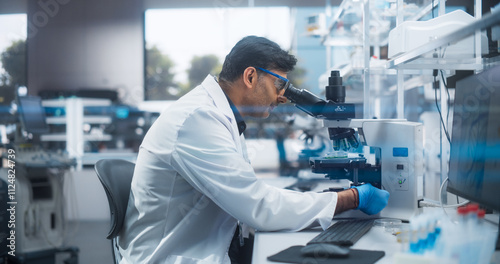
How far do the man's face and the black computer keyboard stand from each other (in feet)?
1.55

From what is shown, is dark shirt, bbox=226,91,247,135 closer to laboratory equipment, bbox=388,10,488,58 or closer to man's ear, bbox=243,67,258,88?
man's ear, bbox=243,67,258,88

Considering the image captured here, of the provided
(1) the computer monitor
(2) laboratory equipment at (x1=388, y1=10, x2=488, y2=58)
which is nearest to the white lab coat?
(1) the computer monitor

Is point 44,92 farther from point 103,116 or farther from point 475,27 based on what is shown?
point 475,27

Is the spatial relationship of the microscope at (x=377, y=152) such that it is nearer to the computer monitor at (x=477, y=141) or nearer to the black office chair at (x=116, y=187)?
the computer monitor at (x=477, y=141)

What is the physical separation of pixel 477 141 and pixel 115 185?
1120mm

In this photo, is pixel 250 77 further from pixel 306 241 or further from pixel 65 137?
pixel 65 137

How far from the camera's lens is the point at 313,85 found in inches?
277

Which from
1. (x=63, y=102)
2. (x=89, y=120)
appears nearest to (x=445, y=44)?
(x=63, y=102)

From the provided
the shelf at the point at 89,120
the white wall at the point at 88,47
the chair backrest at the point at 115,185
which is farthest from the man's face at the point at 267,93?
the white wall at the point at 88,47

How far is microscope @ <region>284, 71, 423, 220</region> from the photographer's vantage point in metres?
1.50

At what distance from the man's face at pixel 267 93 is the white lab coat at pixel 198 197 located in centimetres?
18

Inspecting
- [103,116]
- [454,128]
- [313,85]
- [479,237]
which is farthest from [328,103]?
[103,116]

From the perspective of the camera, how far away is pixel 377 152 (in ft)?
5.23

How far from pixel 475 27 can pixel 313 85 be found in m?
6.27
